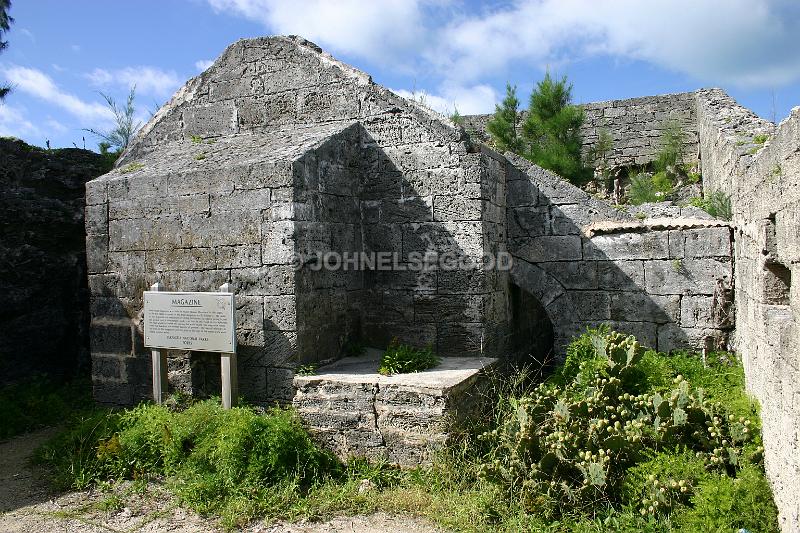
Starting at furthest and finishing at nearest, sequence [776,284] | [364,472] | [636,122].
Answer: [636,122] < [364,472] < [776,284]

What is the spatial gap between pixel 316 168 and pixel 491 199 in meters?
1.93

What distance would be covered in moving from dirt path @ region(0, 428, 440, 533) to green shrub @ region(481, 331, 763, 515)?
0.86m

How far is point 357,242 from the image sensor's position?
6.90 m

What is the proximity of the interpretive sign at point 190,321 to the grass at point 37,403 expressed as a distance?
209cm

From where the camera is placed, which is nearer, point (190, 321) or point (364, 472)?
point (364, 472)

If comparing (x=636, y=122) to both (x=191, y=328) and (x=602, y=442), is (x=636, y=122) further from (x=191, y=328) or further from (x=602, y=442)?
(x=191, y=328)

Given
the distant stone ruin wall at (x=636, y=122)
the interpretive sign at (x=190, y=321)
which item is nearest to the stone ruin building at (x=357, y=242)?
the interpretive sign at (x=190, y=321)

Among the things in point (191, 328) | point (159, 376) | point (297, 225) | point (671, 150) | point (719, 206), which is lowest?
point (159, 376)

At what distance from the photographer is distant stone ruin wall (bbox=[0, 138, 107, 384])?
332 inches

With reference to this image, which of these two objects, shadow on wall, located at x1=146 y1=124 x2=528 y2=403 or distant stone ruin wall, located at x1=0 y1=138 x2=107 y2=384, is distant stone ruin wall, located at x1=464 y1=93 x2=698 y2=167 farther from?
distant stone ruin wall, located at x1=0 y1=138 x2=107 y2=384

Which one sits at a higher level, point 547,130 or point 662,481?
point 547,130

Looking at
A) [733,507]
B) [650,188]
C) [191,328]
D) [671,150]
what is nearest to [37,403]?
[191,328]

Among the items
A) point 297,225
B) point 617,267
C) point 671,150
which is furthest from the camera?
point 671,150

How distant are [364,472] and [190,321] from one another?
230 cm
